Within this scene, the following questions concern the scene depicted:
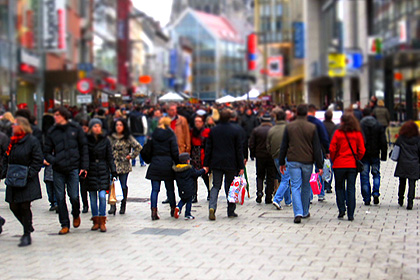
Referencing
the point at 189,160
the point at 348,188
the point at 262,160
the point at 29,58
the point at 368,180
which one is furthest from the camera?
the point at 29,58

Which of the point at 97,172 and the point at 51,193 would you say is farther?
the point at 51,193

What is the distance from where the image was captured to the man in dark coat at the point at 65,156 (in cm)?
944

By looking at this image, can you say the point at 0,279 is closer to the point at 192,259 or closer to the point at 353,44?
the point at 192,259

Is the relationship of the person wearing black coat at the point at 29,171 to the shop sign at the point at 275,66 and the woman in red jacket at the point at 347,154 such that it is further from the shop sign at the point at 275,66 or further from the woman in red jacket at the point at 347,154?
the shop sign at the point at 275,66

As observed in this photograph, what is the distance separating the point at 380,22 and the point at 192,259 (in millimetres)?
25092

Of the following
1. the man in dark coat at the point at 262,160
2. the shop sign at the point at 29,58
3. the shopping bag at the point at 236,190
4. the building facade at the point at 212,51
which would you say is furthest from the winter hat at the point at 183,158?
the building facade at the point at 212,51

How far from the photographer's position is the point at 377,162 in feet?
40.4

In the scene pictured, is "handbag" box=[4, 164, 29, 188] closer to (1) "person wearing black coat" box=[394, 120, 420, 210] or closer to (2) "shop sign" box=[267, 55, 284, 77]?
(1) "person wearing black coat" box=[394, 120, 420, 210]

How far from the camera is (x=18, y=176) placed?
8.80 m

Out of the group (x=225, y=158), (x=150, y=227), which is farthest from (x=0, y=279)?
(x=225, y=158)

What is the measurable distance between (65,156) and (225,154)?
2.46 metres

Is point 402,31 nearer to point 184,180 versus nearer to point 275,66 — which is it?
point 184,180

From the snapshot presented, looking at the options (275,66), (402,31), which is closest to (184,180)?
(402,31)

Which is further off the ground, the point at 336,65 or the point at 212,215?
the point at 336,65
